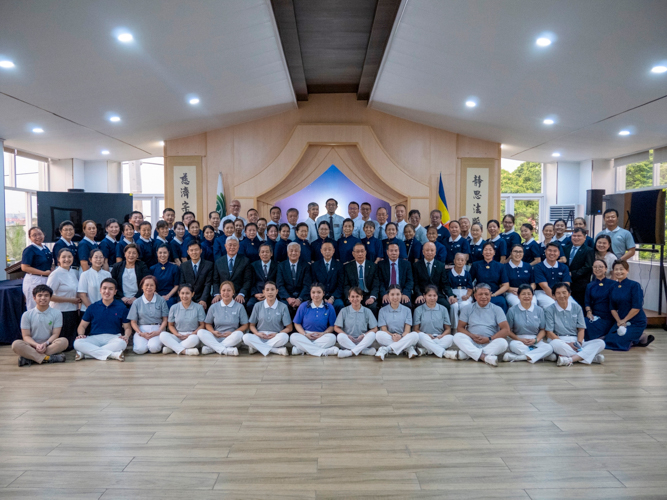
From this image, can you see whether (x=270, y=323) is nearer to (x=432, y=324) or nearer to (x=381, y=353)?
(x=381, y=353)

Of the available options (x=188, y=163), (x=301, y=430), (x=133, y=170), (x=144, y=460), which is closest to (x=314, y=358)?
(x=301, y=430)

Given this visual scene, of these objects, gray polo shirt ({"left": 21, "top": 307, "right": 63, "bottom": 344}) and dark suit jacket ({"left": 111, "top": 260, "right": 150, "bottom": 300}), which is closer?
gray polo shirt ({"left": 21, "top": 307, "right": 63, "bottom": 344})

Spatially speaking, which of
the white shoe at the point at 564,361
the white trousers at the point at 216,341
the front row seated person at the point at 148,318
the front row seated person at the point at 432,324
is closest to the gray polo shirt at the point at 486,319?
the front row seated person at the point at 432,324

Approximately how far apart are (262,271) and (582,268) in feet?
15.3

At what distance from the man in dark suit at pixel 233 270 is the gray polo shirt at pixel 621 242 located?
5.51 m

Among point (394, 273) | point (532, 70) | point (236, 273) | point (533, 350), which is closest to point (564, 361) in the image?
point (533, 350)

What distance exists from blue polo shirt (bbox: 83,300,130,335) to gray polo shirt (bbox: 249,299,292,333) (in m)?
1.65

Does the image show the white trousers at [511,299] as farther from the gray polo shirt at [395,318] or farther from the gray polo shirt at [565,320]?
the gray polo shirt at [395,318]

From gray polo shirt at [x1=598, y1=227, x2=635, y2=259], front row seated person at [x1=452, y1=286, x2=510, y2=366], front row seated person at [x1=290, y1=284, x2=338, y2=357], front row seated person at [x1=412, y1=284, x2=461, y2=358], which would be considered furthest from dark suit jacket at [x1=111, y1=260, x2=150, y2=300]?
gray polo shirt at [x1=598, y1=227, x2=635, y2=259]

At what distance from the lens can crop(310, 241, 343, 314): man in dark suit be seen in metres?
5.99

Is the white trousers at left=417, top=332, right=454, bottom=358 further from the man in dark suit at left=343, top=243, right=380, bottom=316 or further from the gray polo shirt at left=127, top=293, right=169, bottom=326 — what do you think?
the gray polo shirt at left=127, top=293, right=169, bottom=326

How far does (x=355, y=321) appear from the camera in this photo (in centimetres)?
538

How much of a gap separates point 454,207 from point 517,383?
225 inches

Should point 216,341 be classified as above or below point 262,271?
below
